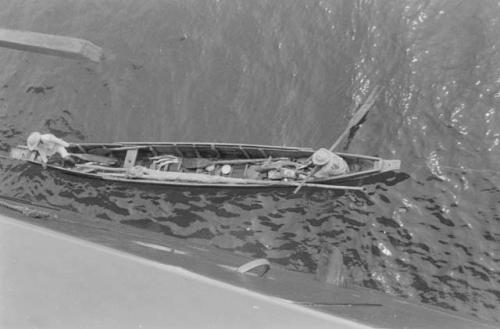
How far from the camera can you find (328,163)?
1325cm

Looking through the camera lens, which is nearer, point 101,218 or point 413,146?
point 413,146

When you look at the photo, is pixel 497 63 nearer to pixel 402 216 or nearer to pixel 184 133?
pixel 402 216

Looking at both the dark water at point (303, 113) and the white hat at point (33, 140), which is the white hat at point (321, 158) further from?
the white hat at point (33, 140)

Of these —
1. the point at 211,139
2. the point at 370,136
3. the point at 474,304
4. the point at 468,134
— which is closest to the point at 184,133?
the point at 211,139

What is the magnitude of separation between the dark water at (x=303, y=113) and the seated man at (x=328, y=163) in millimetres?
858

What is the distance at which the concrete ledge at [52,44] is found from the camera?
1480 centimetres

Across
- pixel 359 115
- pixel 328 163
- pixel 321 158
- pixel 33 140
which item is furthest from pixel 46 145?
pixel 359 115

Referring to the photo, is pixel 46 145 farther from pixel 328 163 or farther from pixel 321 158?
pixel 328 163

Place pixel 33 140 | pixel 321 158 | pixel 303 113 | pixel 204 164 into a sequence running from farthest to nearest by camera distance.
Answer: pixel 303 113, pixel 204 164, pixel 33 140, pixel 321 158

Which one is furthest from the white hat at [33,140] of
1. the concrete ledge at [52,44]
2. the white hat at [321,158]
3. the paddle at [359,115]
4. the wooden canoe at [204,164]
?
the white hat at [321,158]

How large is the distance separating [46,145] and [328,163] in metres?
8.97

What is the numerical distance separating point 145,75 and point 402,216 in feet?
34.6

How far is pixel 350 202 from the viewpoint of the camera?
1405cm

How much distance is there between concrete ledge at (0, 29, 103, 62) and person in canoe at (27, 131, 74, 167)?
2.58m
